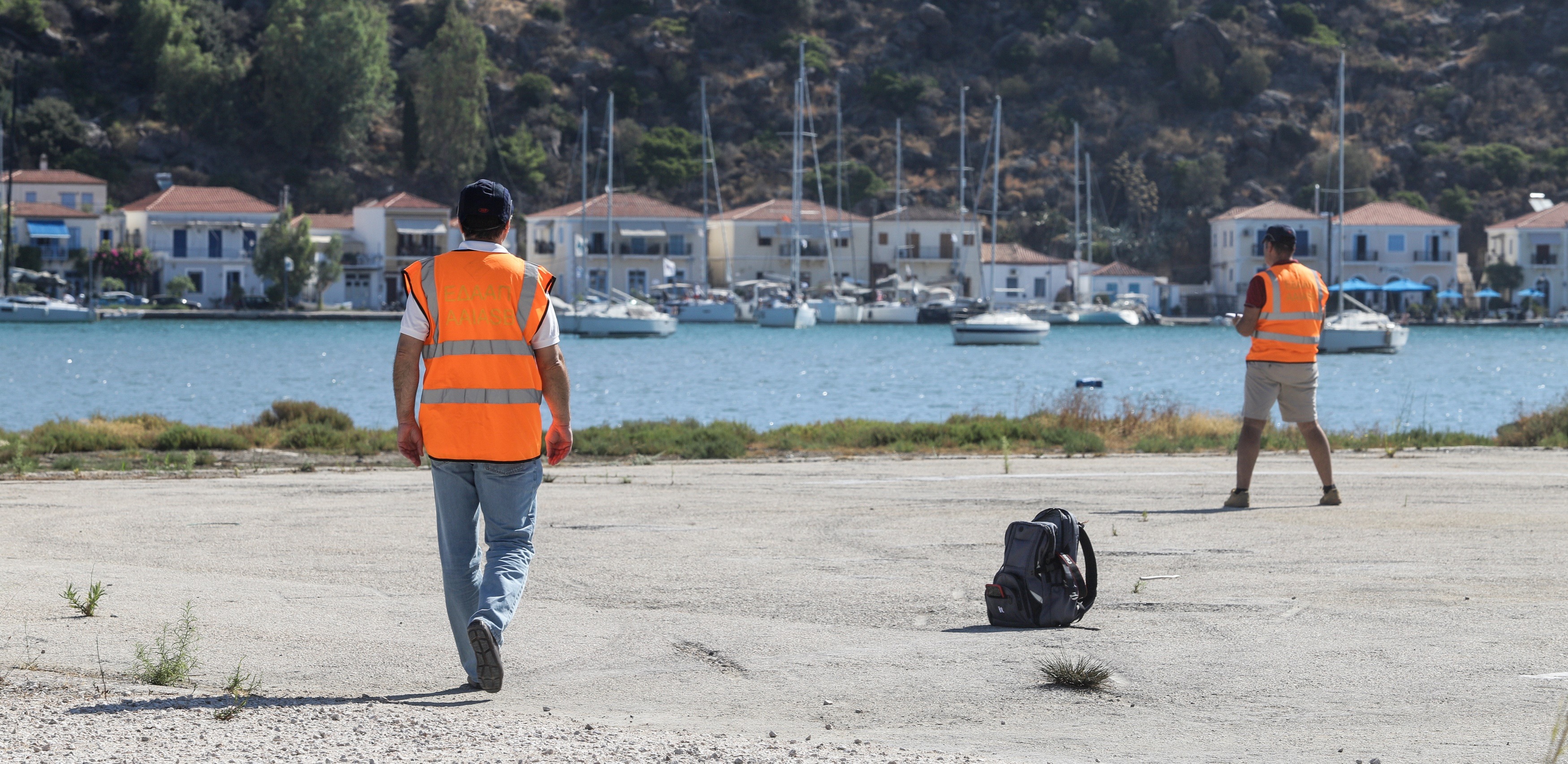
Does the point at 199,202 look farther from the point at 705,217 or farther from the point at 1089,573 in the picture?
the point at 1089,573

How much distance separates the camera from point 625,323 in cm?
8381

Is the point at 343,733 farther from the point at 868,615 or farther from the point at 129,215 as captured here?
the point at 129,215

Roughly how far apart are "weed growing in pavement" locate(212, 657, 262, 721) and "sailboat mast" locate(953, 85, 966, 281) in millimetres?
84046

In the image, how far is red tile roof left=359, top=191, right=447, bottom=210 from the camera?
10769 centimetres

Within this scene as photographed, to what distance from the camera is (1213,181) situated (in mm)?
121812

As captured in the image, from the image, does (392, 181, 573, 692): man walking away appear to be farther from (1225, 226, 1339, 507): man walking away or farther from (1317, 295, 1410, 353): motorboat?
(1317, 295, 1410, 353): motorboat

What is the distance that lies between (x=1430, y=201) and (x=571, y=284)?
198 feet

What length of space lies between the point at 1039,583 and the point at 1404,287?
102 metres

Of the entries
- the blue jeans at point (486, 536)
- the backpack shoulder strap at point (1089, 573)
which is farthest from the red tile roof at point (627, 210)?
the blue jeans at point (486, 536)

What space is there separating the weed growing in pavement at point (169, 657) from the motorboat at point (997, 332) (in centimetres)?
7164

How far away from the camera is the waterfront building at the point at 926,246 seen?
113875mm

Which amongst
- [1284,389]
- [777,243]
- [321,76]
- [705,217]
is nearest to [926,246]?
[777,243]

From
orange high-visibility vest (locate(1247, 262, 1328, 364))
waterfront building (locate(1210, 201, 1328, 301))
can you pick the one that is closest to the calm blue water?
orange high-visibility vest (locate(1247, 262, 1328, 364))

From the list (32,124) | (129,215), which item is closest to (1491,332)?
(129,215)
